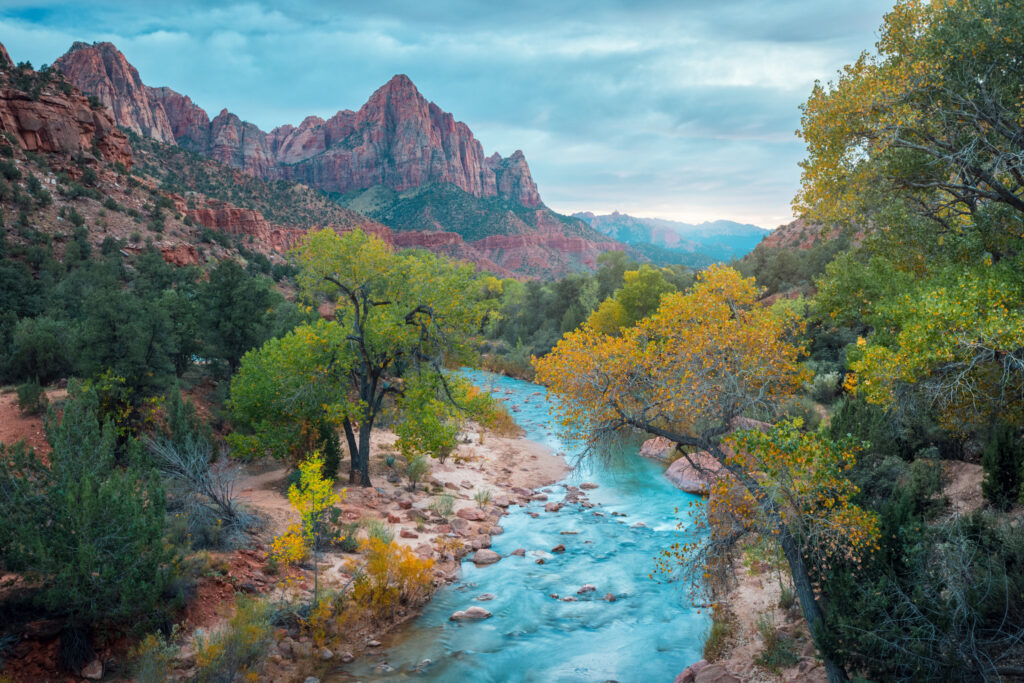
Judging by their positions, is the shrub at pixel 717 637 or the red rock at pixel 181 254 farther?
the red rock at pixel 181 254

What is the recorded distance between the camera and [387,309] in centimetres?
1467

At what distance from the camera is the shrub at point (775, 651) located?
8016mm

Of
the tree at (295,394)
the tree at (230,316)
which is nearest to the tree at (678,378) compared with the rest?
the tree at (295,394)

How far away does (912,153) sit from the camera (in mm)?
10484

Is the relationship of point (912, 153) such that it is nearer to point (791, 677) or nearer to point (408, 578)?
point (791, 677)

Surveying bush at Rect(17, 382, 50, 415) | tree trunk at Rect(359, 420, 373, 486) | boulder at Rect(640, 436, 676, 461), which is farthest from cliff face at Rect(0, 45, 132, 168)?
boulder at Rect(640, 436, 676, 461)

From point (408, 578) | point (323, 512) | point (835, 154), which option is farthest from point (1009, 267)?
point (323, 512)

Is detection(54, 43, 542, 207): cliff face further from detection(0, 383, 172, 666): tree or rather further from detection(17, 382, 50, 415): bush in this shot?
detection(0, 383, 172, 666): tree

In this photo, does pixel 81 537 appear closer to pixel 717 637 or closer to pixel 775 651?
pixel 717 637

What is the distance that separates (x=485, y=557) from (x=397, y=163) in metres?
159

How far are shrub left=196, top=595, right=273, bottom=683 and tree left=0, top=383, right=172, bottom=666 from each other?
1.08 m

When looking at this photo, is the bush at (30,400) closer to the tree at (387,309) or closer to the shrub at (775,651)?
the tree at (387,309)

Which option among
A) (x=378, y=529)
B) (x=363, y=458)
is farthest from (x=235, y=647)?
Answer: (x=363, y=458)

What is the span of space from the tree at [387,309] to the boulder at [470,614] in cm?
516
